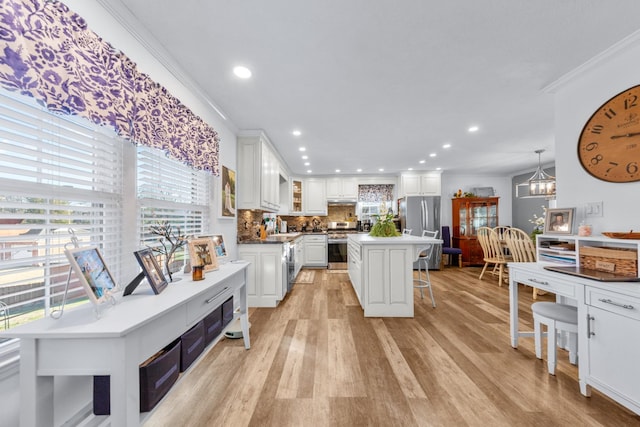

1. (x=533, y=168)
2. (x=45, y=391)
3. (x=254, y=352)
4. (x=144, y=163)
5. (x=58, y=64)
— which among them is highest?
(x=533, y=168)

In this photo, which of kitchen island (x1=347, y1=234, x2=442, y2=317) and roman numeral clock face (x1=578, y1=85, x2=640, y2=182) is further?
kitchen island (x1=347, y1=234, x2=442, y2=317)

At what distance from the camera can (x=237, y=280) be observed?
2.14 meters

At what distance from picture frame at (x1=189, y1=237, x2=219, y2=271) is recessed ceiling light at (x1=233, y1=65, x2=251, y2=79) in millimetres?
1446

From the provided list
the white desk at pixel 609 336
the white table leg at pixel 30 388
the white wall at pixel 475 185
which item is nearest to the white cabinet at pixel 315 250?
the white wall at pixel 475 185

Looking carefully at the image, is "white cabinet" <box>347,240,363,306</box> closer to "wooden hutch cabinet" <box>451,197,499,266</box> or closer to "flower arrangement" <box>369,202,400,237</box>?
"flower arrangement" <box>369,202,400,237</box>

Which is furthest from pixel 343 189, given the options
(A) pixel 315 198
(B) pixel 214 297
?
(B) pixel 214 297

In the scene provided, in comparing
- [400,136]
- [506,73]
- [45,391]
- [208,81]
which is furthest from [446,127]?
[45,391]

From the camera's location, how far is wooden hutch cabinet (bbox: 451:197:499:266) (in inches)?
243

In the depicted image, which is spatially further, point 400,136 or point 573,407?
point 400,136

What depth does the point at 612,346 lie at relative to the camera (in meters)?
1.49

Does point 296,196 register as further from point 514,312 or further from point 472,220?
point 514,312

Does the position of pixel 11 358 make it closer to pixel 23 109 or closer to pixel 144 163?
pixel 23 109

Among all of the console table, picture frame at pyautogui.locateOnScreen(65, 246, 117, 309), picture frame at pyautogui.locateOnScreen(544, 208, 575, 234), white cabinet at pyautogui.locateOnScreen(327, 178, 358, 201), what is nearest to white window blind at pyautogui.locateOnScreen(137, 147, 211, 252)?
picture frame at pyautogui.locateOnScreen(65, 246, 117, 309)

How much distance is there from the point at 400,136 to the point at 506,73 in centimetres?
164
